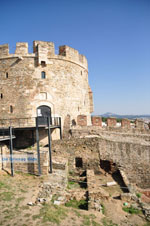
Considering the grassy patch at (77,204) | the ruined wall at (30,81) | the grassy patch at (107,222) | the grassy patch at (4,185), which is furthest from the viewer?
the ruined wall at (30,81)

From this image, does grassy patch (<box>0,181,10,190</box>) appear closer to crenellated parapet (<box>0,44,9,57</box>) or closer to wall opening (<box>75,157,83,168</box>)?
wall opening (<box>75,157,83,168</box>)

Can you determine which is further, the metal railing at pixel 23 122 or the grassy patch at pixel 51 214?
the metal railing at pixel 23 122

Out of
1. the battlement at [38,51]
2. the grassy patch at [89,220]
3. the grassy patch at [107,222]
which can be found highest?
the battlement at [38,51]

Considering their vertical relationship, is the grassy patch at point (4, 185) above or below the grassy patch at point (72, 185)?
above

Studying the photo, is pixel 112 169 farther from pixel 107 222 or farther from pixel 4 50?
pixel 4 50

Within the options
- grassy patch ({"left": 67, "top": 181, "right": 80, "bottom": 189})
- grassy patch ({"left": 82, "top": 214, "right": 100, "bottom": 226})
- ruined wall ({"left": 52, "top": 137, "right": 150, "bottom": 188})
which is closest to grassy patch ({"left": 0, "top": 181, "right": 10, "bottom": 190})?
grassy patch ({"left": 67, "top": 181, "right": 80, "bottom": 189})

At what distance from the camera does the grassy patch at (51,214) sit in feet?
17.7

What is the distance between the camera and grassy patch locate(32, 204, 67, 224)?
5.40 meters

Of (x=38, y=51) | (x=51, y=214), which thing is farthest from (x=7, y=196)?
(x=38, y=51)

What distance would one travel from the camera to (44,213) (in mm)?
5734

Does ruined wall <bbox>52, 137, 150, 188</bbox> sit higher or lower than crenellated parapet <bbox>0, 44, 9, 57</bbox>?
lower

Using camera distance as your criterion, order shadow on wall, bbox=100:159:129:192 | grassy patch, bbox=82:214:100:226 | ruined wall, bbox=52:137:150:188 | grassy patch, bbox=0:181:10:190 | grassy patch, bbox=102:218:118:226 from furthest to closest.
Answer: shadow on wall, bbox=100:159:129:192
ruined wall, bbox=52:137:150:188
grassy patch, bbox=0:181:10:190
grassy patch, bbox=102:218:118:226
grassy patch, bbox=82:214:100:226

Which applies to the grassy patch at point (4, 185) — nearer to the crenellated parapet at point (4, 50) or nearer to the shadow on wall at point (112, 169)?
the shadow on wall at point (112, 169)

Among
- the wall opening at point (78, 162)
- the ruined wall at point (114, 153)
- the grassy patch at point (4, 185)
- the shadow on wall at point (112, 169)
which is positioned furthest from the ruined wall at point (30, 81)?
the grassy patch at point (4, 185)
